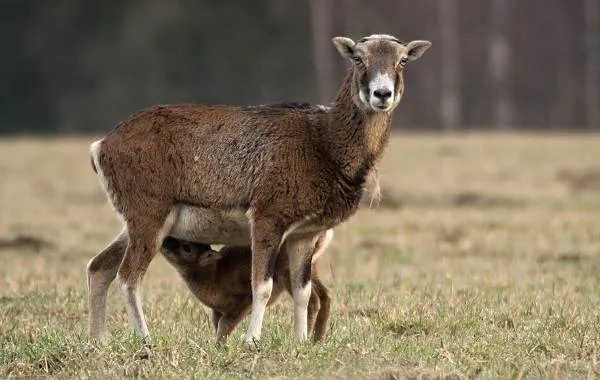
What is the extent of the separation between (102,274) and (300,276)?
1.68 metres

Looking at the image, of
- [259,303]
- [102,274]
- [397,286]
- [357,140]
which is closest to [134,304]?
[102,274]

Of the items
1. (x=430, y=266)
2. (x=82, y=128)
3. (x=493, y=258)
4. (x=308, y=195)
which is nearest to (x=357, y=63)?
(x=308, y=195)

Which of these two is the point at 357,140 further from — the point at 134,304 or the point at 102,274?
the point at 102,274

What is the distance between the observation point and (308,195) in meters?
9.38

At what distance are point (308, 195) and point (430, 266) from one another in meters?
5.73

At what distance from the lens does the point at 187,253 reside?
10258mm

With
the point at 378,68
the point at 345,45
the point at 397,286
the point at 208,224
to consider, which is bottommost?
the point at 397,286

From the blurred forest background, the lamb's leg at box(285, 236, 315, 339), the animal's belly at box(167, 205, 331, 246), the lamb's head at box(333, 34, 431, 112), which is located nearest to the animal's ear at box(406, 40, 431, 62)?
the lamb's head at box(333, 34, 431, 112)

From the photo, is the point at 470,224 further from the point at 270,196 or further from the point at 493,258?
the point at 270,196

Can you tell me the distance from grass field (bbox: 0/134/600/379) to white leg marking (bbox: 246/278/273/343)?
18 centimetres

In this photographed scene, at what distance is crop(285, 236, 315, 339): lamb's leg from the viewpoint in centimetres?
963

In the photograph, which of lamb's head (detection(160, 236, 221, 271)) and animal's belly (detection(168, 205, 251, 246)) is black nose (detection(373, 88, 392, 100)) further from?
lamb's head (detection(160, 236, 221, 271))

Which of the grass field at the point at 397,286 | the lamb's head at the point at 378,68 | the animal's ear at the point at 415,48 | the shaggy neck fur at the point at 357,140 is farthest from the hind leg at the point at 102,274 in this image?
the animal's ear at the point at 415,48

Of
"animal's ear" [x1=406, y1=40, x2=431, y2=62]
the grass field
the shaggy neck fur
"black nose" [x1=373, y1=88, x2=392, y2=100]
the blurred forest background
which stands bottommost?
the blurred forest background
